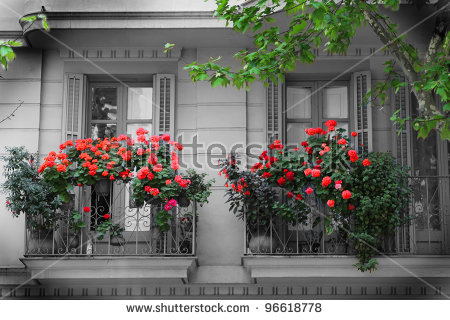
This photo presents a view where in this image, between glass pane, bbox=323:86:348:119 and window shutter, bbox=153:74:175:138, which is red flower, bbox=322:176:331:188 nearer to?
glass pane, bbox=323:86:348:119

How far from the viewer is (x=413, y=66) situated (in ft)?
32.5

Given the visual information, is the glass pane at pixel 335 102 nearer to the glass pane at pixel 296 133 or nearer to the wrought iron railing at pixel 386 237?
the glass pane at pixel 296 133

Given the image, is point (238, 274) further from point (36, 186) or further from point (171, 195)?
point (36, 186)

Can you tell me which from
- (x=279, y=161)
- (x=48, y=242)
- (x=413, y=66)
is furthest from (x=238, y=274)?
(x=413, y=66)

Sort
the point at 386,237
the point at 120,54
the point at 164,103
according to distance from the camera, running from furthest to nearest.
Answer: the point at 120,54 → the point at 164,103 → the point at 386,237

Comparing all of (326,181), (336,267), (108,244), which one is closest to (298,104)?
(326,181)

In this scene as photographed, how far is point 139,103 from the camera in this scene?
467 inches

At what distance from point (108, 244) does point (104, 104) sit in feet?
7.69

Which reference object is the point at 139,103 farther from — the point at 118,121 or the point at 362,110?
the point at 362,110

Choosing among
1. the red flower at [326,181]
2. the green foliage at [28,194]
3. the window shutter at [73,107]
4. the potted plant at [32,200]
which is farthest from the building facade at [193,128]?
the red flower at [326,181]

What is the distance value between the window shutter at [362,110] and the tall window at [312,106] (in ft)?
1.02

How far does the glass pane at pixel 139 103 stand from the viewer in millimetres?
11812

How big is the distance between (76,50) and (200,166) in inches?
105

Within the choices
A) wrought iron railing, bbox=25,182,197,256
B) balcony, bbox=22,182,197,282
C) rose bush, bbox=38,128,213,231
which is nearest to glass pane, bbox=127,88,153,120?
rose bush, bbox=38,128,213,231
